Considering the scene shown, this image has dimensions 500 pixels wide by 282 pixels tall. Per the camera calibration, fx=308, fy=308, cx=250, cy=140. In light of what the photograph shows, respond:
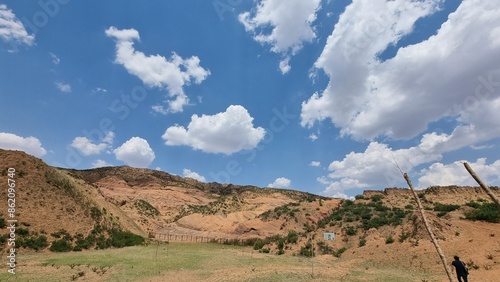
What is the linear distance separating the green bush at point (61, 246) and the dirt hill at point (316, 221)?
112 cm

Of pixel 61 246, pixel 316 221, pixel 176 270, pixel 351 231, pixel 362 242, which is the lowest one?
pixel 176 270

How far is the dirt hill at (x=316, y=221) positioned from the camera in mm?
29078

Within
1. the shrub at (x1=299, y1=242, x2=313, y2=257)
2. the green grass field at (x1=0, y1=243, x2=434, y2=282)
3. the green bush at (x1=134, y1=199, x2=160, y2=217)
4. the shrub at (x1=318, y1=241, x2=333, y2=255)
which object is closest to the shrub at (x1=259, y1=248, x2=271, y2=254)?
the shrub at (x1=299, y1=242, x2=313, y2=257)

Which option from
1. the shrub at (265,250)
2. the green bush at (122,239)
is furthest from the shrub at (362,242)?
the green bush at (122,239)

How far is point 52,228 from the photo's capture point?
34719mm

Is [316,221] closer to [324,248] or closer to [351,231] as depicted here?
[351,231]

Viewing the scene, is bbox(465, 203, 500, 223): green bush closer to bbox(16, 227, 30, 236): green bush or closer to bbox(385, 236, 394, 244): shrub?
bbox(385, 236, 394, 244): shrub

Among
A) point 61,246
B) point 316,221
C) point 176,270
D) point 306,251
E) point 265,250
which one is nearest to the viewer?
point 176,270

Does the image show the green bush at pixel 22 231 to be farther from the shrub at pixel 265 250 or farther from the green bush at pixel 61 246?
the shrub at pixel 265 250

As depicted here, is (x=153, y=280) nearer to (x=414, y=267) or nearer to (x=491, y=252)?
(x=414, y=267)

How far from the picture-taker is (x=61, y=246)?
3231 centimetres

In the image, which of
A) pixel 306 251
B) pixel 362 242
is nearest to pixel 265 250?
pixel 306 251

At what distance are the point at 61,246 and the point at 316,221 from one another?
39.2 meters

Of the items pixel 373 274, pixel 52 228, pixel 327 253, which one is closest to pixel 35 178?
pixel 52 228
